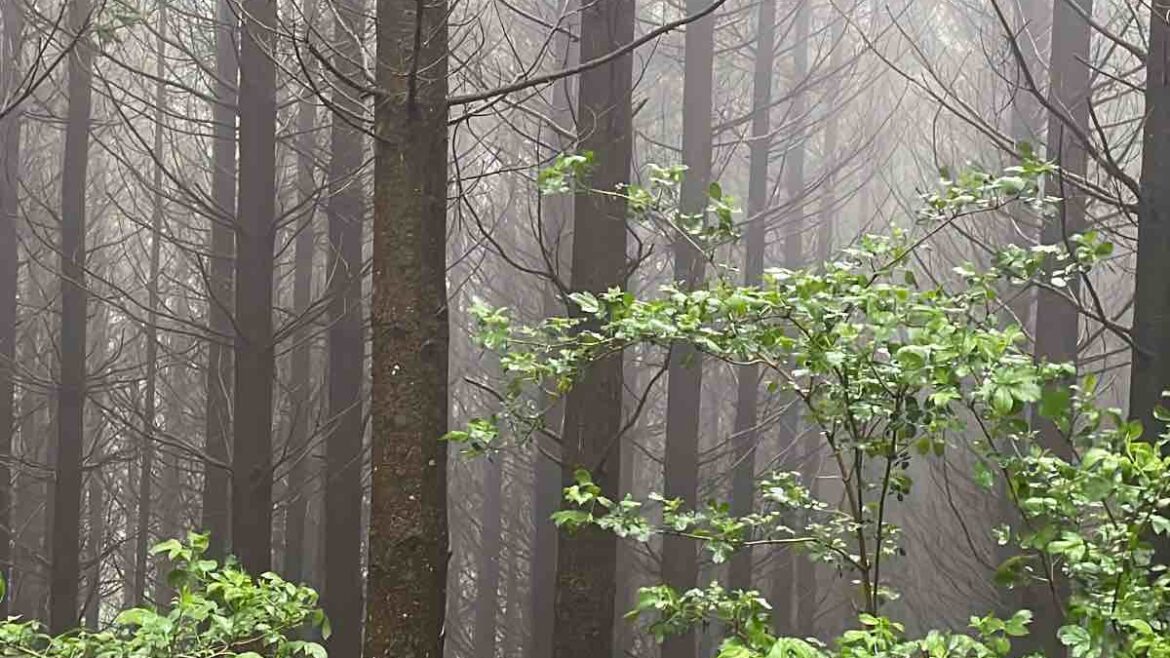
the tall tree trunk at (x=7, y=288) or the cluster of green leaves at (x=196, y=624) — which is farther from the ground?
the tall tree trunk at (x=7, y=288)

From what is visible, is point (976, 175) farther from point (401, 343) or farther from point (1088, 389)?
point (401, 343)

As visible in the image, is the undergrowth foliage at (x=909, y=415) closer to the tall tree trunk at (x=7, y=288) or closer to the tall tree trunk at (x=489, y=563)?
the tall tree trunk at (x=7, y=288)

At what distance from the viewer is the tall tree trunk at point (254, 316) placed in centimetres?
740

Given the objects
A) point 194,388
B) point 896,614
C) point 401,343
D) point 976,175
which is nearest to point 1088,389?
point 976,175

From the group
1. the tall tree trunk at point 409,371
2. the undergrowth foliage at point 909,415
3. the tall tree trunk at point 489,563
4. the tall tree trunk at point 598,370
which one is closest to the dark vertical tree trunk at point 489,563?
the tall tree trunk at point 489,563

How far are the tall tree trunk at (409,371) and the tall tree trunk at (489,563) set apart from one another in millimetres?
12012

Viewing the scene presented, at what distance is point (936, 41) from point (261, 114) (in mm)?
12806

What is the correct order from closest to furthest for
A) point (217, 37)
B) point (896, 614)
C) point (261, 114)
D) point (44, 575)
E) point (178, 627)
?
point (178, 627)
point (261, 114)
point (217, 37)
point (44, 575)
point (896, 614)

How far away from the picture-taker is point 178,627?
312cm

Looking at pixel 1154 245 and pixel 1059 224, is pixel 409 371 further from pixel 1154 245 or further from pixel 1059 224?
pixel 1059 224

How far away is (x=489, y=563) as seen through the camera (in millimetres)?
16062

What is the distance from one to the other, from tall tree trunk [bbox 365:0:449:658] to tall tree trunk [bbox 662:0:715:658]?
19.0 feet

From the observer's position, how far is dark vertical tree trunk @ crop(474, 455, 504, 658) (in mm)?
15930

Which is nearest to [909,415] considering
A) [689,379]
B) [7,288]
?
[689,379]
